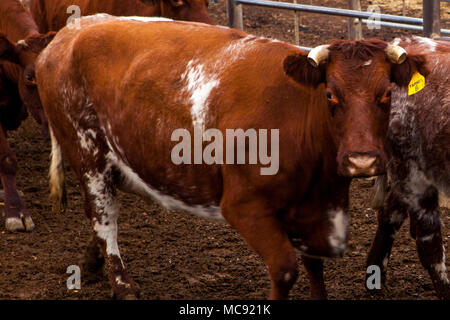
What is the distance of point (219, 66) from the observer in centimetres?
454

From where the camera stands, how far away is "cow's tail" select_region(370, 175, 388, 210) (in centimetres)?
530

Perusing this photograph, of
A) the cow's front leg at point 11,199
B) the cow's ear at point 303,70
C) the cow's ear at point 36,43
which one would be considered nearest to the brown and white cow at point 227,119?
the cow's ear at point 303,70

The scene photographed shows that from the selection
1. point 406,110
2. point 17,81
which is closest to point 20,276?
point 17,81

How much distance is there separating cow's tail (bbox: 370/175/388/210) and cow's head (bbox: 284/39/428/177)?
1249 mm

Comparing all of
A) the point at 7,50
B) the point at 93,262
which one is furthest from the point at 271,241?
the point at 7,50

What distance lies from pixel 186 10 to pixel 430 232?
3313mm

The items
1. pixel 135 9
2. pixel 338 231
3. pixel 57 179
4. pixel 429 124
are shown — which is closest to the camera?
pixel 338 231

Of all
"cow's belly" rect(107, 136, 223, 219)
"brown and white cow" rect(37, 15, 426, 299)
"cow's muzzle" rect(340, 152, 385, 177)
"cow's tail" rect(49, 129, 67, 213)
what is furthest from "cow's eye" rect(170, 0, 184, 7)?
"cow's muzzle" rect(340, 152, 385, 177)

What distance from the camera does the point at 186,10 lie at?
7.35 metres

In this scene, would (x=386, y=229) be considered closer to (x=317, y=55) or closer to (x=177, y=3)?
(x=317, y=55)

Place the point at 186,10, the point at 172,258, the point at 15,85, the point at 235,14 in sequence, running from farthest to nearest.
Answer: the point at 235,14 → the point at 186,10 → the point at 15,85 → the point at 172,258

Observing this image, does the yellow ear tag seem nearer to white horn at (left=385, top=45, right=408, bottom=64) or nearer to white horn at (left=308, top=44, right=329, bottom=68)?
white horn at (left=385, top=45, right=408, bottom=64)

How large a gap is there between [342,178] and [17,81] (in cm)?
367

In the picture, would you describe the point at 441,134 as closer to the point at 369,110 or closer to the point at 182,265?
the point at 369,110
